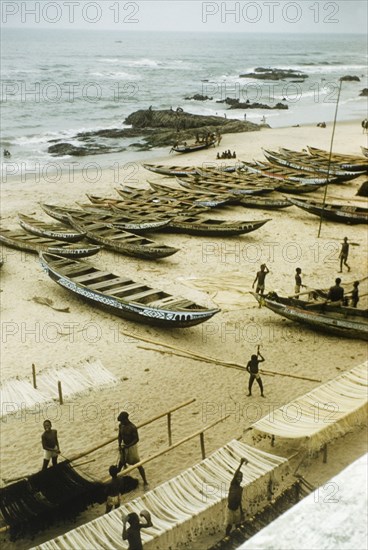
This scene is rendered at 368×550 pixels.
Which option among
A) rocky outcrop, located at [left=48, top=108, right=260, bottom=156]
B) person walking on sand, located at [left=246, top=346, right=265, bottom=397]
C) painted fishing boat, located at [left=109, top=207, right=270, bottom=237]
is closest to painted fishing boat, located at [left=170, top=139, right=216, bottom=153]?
rocky outcrop, located at [left=48, top=108, right=260, bottom=156]

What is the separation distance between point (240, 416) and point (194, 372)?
203cm

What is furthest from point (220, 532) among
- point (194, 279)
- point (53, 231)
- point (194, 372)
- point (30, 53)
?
point (30, 53)

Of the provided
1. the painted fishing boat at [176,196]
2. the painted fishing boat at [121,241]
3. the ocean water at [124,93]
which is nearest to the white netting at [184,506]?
the painted fishing boat at [121,241]

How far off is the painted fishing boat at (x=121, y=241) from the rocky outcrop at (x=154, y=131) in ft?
62.6

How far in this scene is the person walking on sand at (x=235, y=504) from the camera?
7.95 meters

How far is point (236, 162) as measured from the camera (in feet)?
112

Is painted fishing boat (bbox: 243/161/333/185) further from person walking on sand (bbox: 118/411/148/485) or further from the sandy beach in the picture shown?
person walking on sand (bbox: 118/411/148/485)

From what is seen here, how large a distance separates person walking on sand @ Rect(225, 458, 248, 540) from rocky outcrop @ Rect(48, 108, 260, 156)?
34.3 m

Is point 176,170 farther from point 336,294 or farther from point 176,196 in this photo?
point 336,294

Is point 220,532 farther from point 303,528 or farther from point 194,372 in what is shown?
point 303,528

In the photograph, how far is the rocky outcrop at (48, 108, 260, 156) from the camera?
4153 centimetres

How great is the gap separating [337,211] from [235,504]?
1718 centimetres

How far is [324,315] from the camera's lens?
14.4 meters

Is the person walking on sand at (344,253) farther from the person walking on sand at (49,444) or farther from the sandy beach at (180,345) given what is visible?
the person walking on sand at (49,444)
